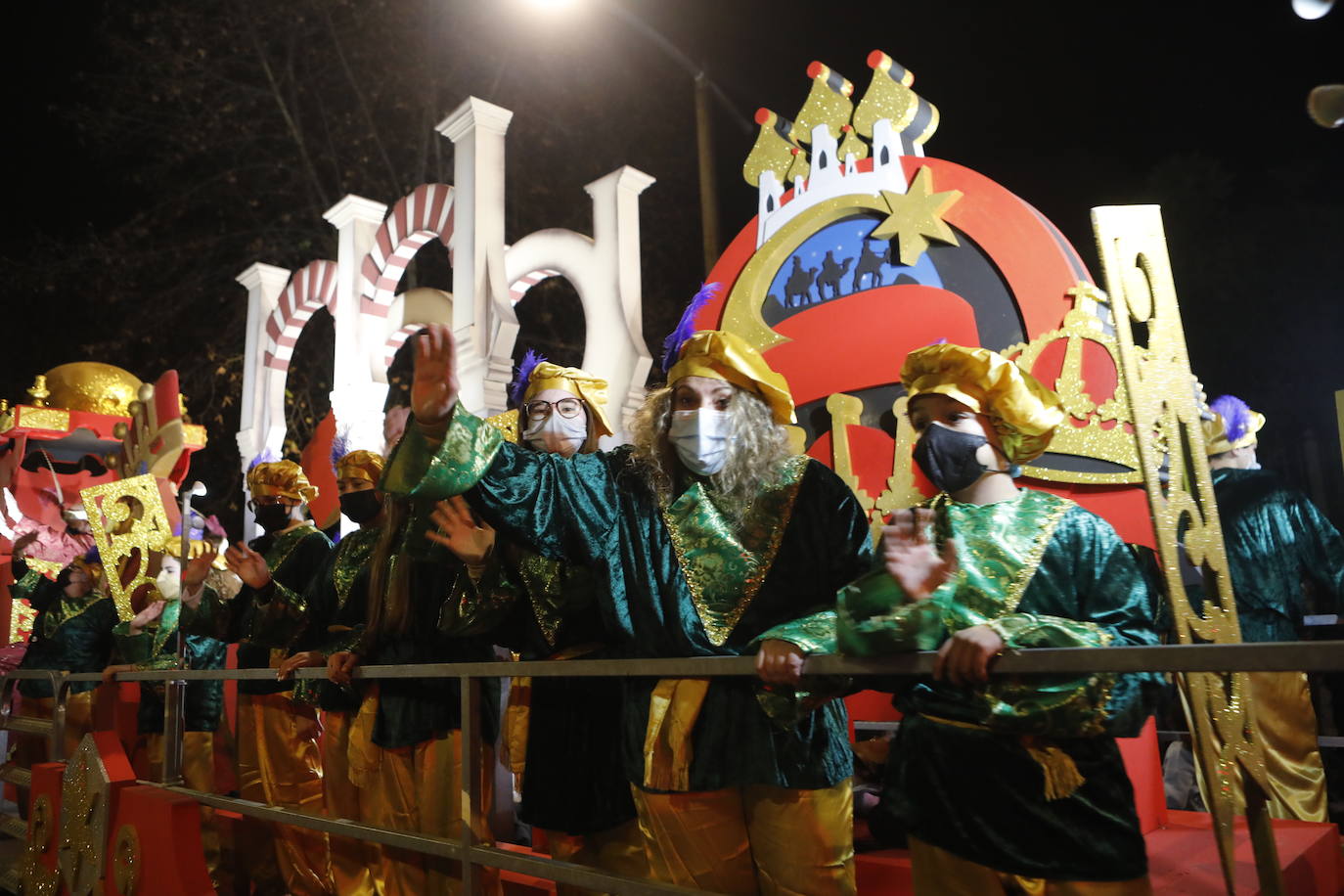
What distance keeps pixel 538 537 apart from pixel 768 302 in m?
2.73

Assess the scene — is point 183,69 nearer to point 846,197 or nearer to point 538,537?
point 846,197

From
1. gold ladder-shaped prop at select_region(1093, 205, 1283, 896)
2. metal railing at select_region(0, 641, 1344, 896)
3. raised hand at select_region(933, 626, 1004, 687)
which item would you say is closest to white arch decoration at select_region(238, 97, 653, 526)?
metal railing at select_region(0, 641, 1344, 896)

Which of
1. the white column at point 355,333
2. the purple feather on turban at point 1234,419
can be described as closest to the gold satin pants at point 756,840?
the purple feather on turban at point 1234,419

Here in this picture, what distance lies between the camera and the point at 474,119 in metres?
6.26

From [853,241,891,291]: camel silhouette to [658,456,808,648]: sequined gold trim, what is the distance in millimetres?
2417

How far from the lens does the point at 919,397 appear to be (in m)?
2.39

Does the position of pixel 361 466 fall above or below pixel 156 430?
below

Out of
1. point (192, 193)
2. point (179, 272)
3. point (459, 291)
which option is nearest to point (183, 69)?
point (192, 193)

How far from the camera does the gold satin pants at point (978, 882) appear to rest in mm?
1860

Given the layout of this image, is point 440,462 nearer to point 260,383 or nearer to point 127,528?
point 127,528

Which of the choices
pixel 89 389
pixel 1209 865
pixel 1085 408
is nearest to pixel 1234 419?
pixel 1085 408

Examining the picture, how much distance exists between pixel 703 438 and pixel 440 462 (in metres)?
0.65

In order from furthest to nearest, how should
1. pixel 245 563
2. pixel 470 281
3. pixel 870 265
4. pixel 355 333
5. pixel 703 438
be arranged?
pixel 355 333, pixel 470 281, pixel 870 265, pixel 245 563, pixel 703 438

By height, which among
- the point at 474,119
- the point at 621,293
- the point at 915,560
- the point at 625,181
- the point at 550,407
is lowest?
the point at 915,560
